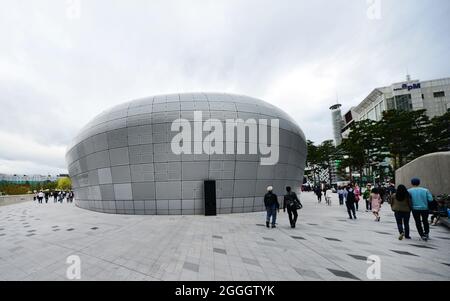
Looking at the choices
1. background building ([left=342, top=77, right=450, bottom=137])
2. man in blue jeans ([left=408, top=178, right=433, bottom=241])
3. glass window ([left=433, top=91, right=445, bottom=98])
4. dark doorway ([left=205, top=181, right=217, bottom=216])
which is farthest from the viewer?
glass window ([left=433, top=91, right=445, bottom=98])

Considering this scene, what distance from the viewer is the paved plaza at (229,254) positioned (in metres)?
4.45

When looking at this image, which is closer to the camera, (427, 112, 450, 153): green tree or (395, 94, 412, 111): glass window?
(427, 112, 450, 153): green tree

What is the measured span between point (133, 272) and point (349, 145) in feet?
128

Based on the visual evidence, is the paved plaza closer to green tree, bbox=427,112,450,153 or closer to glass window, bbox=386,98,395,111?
green tree, bbox=427,112,450,153

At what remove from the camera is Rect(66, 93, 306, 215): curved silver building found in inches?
538

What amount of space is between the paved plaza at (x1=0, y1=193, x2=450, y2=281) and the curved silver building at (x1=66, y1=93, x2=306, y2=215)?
4991 mm

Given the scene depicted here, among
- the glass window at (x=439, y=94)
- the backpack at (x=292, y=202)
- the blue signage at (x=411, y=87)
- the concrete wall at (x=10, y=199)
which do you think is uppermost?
the blue signage at (x=411, y=87)

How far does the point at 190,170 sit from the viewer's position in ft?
44.7
